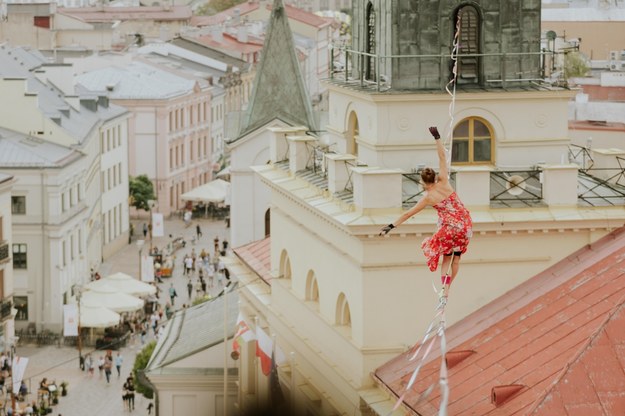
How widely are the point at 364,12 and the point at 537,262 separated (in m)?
5.62

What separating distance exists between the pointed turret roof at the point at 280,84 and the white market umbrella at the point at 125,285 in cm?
2827

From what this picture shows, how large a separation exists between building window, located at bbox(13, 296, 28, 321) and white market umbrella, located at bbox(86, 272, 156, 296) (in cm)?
291

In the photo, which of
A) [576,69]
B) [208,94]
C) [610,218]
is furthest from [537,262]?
[208,94]

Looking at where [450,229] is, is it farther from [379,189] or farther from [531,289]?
[531,289]

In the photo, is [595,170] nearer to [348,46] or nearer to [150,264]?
[348,46]

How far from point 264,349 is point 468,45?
24.5 ft

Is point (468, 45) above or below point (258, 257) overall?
above

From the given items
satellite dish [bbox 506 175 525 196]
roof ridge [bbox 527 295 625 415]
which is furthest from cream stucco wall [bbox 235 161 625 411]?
roof ridge [bbox 527 295 625 415]

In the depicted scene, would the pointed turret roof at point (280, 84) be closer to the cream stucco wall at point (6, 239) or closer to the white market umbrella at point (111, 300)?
the cream stucco wall at point (6, 239)

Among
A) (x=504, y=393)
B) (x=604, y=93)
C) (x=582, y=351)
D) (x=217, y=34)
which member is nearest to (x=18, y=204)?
(x=604, y=93)

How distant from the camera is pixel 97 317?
7938cm

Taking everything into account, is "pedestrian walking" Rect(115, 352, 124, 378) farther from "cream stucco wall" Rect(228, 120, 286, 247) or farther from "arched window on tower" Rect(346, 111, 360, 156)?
"arched window on tower" Rect(346, 111, 360, 156)

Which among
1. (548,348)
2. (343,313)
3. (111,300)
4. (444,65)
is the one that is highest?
(444,65)

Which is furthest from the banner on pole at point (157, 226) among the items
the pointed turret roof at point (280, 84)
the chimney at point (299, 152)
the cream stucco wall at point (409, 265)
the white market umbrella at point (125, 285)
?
the cream stucco wall at point (409, 265)
